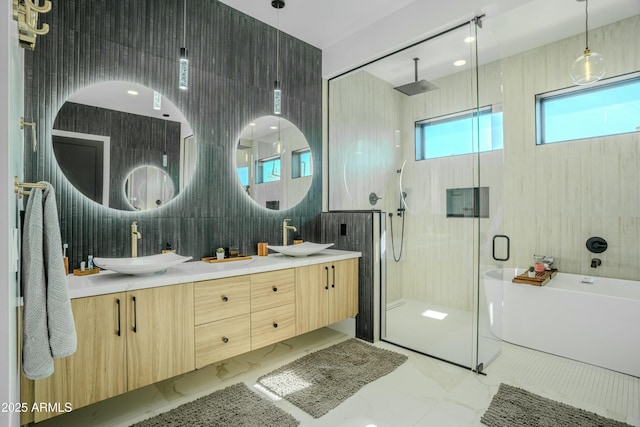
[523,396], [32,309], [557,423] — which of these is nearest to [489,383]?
[523,396]

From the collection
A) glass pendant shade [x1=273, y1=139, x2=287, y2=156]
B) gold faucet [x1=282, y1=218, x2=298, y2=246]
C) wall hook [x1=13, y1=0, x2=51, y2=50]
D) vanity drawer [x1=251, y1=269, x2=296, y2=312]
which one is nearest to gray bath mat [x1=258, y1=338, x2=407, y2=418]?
vanity drawer [x1=251, y1=269, x2=296, y2=312]

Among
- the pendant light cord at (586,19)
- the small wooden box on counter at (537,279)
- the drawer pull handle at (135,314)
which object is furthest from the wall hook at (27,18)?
the pendant light cord at (586,19)

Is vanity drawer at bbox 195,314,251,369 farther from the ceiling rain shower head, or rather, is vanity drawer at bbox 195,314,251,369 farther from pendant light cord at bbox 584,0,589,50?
pendant light cord at bbox 584,0,589,50

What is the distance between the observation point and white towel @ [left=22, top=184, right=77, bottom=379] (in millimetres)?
1251

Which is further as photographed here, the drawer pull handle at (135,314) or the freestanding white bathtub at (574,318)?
the freestanding white bathtub at (574,318)

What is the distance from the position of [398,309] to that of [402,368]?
2.23 feet

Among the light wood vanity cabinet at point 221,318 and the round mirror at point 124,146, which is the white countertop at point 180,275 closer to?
→ the light wood vanity cabinet at point 221,318

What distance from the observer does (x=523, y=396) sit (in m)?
2.07

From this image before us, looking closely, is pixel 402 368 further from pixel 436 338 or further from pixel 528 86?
pixel 528 86

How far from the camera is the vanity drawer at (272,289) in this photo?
233 centimetres

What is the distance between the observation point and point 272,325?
243cm

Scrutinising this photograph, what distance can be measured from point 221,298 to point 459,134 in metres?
2.22

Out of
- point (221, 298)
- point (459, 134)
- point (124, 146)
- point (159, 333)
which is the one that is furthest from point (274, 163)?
point (159, 333)

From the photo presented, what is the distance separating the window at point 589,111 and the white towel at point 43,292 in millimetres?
4142
